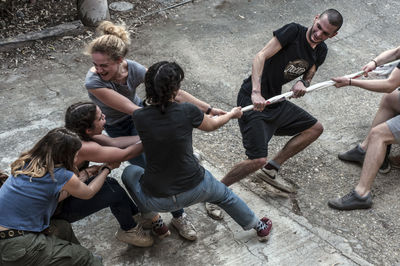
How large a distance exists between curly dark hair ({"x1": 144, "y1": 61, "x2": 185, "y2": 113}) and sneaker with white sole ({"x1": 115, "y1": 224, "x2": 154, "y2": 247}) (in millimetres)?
1067

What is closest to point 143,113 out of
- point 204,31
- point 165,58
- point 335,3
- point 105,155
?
point 105,155

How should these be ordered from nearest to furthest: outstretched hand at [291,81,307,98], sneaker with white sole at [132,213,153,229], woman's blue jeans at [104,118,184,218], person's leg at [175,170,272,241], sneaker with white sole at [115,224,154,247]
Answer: person's leg at [175,170,272,241], sneaker with white sole at [115,224,154,247], sneaker with white sole at [132,213,153,229], woman's blue jeans at [104,118,184,218], outstretched hand at [291,81,307,98]

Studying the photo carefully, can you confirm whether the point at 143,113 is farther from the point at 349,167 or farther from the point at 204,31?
the point at 204,31

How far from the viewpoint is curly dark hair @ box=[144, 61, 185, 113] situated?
2.74 m

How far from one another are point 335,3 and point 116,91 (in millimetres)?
5296

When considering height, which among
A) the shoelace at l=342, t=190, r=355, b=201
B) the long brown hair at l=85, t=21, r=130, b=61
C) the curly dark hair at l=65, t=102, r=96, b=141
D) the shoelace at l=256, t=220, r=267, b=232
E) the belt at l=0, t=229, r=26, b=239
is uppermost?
the long brown hair at l=85, t=21, r=130, b=61

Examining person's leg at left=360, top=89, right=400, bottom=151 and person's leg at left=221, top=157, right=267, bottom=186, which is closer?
person's leg at left=221, top=157, right=267, bottom=186

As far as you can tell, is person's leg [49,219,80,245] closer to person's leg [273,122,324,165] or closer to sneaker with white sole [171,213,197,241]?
sneaker with white sole [171,213,197,241]

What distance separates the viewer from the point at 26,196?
266cm

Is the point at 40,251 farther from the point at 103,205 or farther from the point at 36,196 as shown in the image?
the point at 103,205

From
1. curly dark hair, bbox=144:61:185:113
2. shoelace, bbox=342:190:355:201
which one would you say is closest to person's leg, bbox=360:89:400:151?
shoelace, bbox=342:190:355:201

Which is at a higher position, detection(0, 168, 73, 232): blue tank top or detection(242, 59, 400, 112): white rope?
detection(242, 59, 400, 112): white rope

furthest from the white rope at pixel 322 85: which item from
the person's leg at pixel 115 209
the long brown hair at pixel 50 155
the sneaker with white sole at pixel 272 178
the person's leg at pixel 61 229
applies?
the person's leg at pixel 61 229

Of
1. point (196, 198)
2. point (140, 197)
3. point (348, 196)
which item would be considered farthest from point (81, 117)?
point (348, 196)
